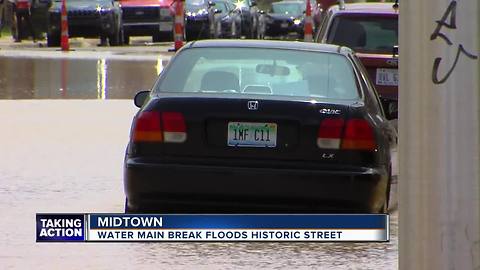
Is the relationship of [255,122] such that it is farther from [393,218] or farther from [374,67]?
[374,67]

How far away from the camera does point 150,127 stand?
893cm

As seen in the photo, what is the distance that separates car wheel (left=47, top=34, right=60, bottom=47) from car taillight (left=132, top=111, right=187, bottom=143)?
84.0 ft

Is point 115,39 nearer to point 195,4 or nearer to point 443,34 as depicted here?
point 195,4

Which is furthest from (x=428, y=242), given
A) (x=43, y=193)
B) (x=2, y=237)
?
(x=43, y=193)

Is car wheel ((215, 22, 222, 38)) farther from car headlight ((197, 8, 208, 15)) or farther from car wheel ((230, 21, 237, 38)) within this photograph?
car headlight ((197, 8, 208, 15))

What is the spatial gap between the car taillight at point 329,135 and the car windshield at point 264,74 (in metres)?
0.49

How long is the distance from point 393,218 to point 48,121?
276 inches

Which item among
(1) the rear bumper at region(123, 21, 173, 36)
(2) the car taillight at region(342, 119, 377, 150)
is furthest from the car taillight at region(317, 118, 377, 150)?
(1) the rear bumper at region(123, 21, 173, 36)

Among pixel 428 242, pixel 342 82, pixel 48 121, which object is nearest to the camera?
pixel 428 242

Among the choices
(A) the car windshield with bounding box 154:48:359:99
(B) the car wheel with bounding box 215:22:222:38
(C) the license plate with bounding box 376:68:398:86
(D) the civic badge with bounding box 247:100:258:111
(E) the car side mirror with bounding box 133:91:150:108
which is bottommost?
(B) the car wheel with bounding box 215:22:222:38

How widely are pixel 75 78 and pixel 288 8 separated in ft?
74.2

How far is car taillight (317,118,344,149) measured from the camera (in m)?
8.81

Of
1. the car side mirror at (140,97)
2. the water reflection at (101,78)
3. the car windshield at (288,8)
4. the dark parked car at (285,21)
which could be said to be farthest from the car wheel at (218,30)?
the car side mirror at (140,97)

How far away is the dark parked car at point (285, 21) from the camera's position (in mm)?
43844
